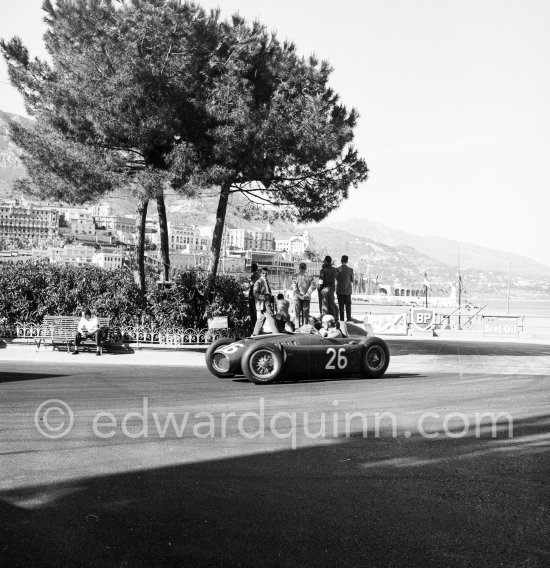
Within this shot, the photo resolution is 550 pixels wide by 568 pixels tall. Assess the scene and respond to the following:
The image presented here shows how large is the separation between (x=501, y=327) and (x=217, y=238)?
16165mm

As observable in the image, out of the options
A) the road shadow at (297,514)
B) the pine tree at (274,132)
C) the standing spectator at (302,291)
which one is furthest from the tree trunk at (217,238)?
the road shadow at (297,514)

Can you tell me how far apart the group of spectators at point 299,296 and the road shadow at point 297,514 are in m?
7.95

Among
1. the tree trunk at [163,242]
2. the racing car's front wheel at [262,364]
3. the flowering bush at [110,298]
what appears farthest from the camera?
the tree trunk at [163,242]

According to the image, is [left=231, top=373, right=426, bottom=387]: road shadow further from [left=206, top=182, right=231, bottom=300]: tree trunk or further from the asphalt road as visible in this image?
[left=206, top=182, right=231, bottom=300]: tree trunk

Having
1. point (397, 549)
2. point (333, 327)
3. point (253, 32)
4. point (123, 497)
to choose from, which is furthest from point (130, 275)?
point (397, 549)

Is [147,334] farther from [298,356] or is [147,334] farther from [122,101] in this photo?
[298,356]

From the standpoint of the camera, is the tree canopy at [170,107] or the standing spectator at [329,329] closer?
the standing spectator at [329,329]

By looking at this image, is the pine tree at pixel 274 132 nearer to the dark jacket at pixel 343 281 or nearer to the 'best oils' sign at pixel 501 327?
the dark jacket at pixel 343 281

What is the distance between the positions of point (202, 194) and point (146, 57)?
3655mm

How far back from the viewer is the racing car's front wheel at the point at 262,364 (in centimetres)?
1194

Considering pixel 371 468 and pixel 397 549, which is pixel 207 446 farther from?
pixel 397 549

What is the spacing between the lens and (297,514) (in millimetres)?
5148

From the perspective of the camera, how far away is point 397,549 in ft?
14.8

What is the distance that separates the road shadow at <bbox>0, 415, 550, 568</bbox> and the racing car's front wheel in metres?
4.88
